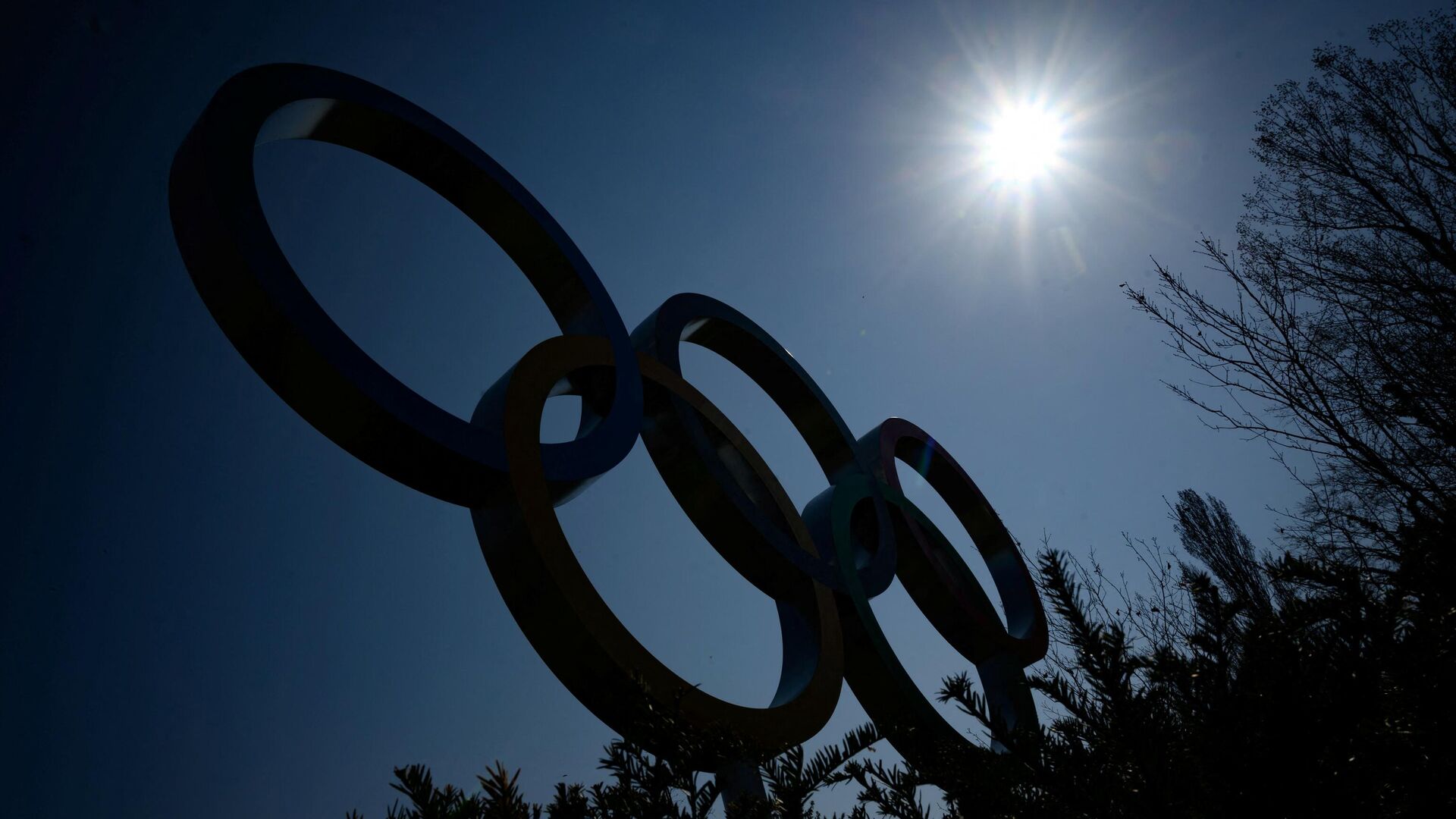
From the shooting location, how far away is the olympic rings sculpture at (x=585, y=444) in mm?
4668

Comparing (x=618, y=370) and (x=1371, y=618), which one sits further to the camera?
(x=618, y=370)

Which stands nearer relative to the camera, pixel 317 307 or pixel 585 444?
pixel 317 307

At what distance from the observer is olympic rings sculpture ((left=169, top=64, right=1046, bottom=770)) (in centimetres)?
467

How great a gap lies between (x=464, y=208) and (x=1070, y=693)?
6.38m

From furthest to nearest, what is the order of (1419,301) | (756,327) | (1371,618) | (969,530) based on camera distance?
(969,530)
(756,327)
(1419,301)
(1371,618)

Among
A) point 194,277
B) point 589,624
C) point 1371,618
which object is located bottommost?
point 1371,618

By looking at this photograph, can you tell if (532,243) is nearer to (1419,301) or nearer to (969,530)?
(1419,301)

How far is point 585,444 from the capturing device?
19.0 ft

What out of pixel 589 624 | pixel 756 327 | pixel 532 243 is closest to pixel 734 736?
pixel 589 624

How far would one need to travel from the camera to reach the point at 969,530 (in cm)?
1162

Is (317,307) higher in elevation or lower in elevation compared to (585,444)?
higher

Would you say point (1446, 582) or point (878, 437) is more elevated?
point (878, 437)

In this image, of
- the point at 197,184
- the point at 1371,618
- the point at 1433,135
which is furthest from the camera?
the point at 1433,135

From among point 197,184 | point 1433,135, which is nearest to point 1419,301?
point 1433,135
